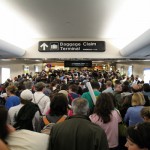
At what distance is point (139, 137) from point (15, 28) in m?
7.51

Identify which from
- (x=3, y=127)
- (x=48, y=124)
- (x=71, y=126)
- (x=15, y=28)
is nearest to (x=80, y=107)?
(x=71, y=126)

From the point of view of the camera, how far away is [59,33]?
9805 mm

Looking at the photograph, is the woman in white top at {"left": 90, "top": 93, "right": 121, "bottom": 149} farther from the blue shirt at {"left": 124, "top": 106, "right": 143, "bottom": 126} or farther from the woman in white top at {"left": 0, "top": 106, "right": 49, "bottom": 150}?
the woman in white top at {"left": 0, "top": 106, "right": 49, "bottom": 150}

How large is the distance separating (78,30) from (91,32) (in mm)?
625

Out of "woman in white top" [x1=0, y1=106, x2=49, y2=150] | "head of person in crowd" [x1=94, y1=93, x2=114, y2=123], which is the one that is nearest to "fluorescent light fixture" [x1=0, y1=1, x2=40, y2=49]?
"head of person in crowd" [x1=94, y1=93, x2=114, y2=123]

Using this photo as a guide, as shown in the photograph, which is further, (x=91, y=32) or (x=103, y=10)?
(x=91, y=32)

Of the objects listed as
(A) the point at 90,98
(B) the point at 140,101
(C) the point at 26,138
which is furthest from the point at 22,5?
(C) the point at 26,138

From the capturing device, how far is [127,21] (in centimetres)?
773

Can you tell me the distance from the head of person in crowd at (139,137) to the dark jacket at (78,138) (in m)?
0.62

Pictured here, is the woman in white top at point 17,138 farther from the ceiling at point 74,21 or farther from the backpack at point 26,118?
the ceiling at point 74,21

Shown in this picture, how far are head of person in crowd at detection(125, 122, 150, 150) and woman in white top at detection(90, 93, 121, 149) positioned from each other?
174cm

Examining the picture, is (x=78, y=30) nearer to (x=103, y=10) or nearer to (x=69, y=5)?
(x=103, y=10)

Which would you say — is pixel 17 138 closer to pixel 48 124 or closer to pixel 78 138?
pixel 78 138

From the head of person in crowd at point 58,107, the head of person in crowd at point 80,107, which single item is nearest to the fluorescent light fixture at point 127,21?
the head of person in crowd at point 58,107
